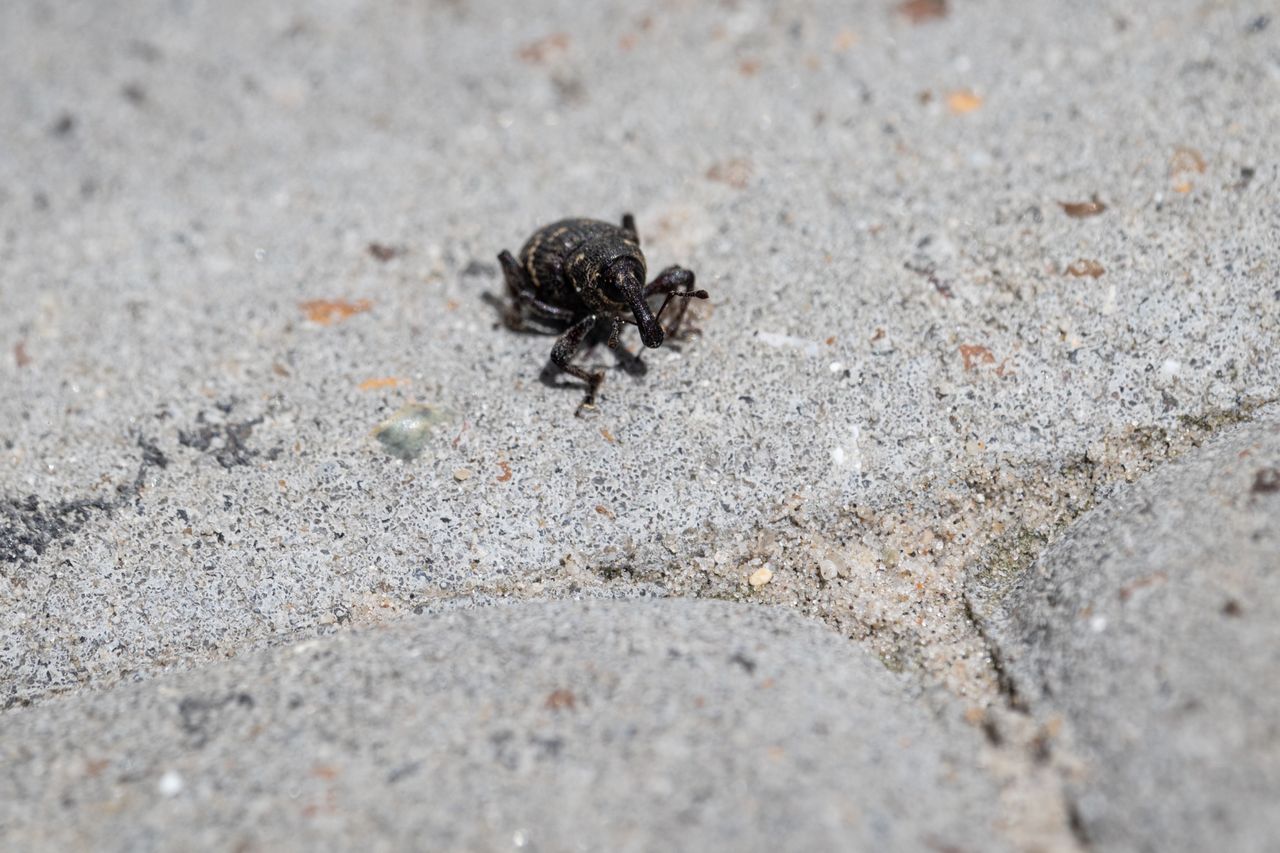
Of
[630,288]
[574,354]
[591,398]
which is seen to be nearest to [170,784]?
[591,398]

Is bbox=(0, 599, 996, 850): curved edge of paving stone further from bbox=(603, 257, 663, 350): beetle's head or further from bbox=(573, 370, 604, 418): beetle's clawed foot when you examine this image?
bbox=(603, 257, 663, 350): beetle's head

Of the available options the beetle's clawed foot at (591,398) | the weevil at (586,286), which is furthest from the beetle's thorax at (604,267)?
the beetle's clawed foot at (591,398)

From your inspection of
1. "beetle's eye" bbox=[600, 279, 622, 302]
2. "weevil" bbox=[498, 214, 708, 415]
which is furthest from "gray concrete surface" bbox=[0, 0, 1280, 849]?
"beetle's eye" bbox=[600, 279, 622, 302]

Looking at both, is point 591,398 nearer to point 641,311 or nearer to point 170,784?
point 641,311

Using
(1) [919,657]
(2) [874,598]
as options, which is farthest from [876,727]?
(2) [874,598]

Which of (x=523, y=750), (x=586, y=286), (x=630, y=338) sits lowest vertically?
(x=523, y=750)

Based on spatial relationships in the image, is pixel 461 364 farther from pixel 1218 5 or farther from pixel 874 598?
pixel 1218 5

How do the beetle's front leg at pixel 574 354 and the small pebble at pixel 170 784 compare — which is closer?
the small pebble at pixel 170 784

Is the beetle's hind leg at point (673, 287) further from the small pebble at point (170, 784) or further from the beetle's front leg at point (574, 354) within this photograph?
the small pebble at point (170, 784)
